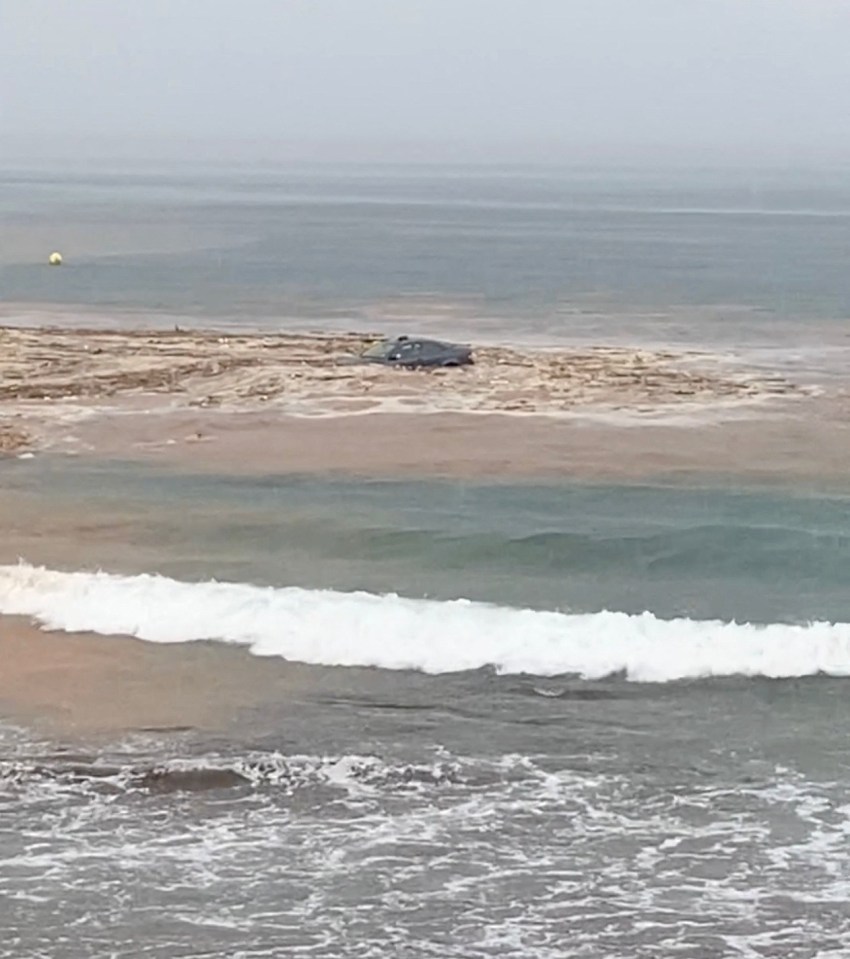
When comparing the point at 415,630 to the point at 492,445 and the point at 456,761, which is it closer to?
the point at 456,761

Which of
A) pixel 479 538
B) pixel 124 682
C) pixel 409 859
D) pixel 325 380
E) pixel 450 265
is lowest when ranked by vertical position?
pixel 409 859

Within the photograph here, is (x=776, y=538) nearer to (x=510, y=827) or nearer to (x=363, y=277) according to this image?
(x=510, y=827)

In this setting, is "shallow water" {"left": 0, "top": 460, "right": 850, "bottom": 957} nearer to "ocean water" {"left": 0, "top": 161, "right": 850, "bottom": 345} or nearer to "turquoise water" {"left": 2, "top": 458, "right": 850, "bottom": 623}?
"turquoise water" {"left": 2, "top": 458, "right": 850, "bottom": 623}

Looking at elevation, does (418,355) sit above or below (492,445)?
above

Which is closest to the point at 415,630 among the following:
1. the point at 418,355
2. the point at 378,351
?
the point at 418,355

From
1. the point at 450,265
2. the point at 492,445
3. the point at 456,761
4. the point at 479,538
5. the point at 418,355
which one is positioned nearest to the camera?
the point at 456,761

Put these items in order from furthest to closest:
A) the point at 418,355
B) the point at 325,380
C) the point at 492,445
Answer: the point at 418,355 → the point at 325,380 → the point at 492,445

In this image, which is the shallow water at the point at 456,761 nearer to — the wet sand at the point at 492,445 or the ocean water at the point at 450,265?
the wet sand at the point at 492,445

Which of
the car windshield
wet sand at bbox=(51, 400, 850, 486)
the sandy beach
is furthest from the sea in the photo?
the car windshield
